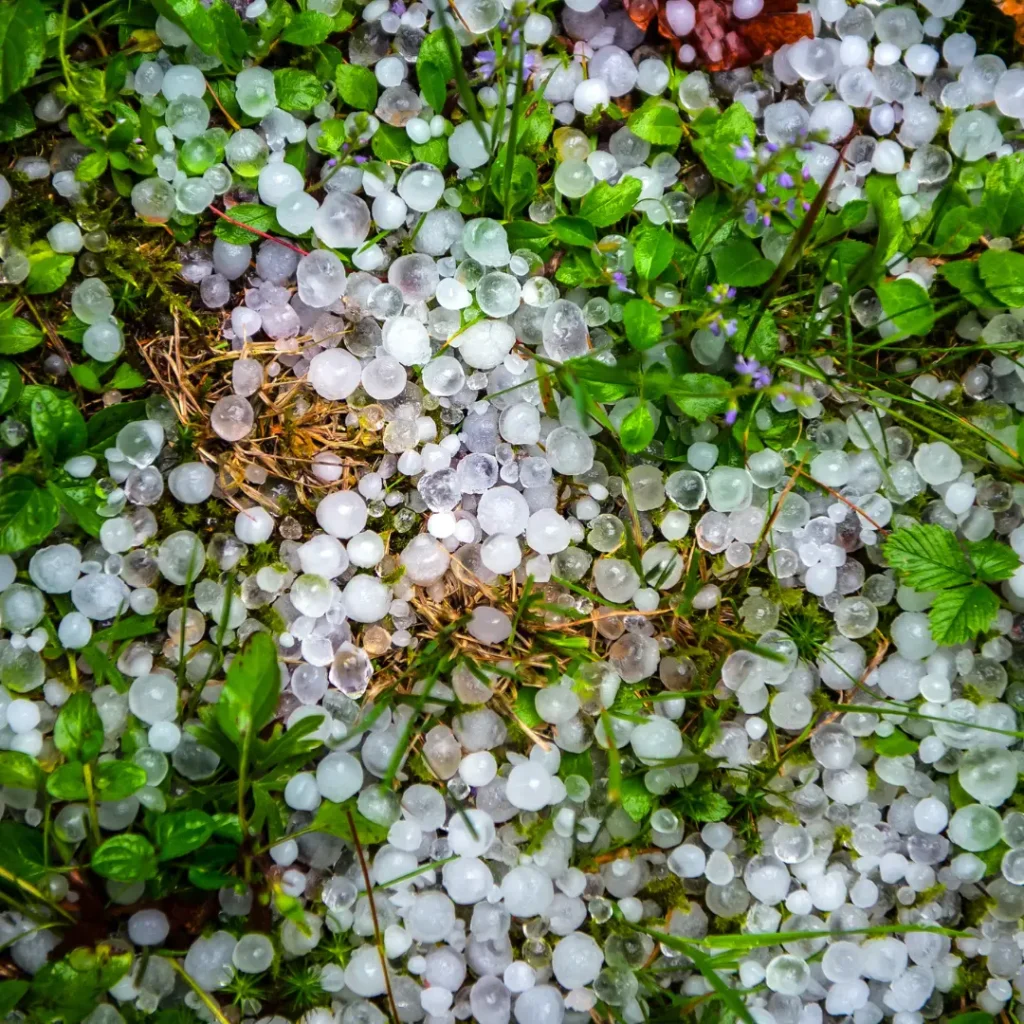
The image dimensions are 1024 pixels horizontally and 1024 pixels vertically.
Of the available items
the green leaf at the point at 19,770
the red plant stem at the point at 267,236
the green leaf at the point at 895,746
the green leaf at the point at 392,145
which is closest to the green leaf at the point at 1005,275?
the green leaf at the point at 895,746

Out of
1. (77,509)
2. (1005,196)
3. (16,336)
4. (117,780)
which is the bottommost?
(117,780)

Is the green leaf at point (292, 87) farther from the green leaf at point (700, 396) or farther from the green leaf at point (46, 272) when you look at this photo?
the green leaf at point (700, 396)

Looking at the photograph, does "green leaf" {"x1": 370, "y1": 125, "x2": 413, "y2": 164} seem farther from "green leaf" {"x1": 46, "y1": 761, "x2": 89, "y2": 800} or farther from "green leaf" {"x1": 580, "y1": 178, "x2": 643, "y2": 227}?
"green leaf" {"x1": 46, "y1": 761, "x2": 89, "y2": 800}

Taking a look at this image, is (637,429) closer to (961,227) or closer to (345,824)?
(961,227)

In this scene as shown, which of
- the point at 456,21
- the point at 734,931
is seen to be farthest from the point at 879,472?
the point at 456,21

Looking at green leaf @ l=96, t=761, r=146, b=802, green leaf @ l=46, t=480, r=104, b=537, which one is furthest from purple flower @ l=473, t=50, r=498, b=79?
green leaf @ l=96, t=761, r=146, b=802

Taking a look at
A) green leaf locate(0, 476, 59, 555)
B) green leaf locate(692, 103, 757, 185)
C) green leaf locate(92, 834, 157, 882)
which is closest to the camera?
green leaf locate(92, 834, 157, 882)

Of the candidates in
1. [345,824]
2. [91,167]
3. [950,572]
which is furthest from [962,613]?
[91,167]
